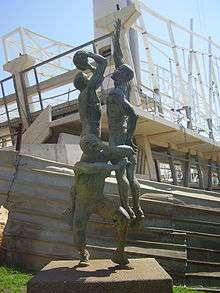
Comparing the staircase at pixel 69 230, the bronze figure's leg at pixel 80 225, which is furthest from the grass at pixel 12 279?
the bronze figure's leg at pixel 80 225

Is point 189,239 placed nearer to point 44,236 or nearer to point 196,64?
point 44,236

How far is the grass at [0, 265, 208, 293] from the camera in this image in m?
5.49

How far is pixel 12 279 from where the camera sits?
5898 millimetres

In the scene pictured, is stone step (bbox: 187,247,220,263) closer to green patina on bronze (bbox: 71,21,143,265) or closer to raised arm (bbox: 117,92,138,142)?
green patina on bronze (bbox: 71,21,143,265)

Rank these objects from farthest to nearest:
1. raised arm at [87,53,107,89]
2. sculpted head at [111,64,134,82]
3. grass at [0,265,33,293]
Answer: sculpted head at [111,64,134,82] → grass at [0,265,33,293] → raised arm at [87,53,107,89]

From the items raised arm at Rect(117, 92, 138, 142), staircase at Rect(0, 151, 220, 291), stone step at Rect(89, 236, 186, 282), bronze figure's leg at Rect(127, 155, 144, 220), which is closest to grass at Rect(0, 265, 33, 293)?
staircase at Rect(0, 151, 220, 291)

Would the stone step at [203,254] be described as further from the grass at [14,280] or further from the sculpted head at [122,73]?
the sculpted head at [122,73]

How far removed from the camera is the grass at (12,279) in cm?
548

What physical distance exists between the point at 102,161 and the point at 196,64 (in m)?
26.4

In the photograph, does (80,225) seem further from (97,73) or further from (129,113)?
(97,73)

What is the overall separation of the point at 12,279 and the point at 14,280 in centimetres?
5

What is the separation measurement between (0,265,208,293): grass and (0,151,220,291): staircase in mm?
537

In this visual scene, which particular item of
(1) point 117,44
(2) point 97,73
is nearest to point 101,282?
(2) point 97,73

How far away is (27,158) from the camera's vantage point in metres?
7.78
